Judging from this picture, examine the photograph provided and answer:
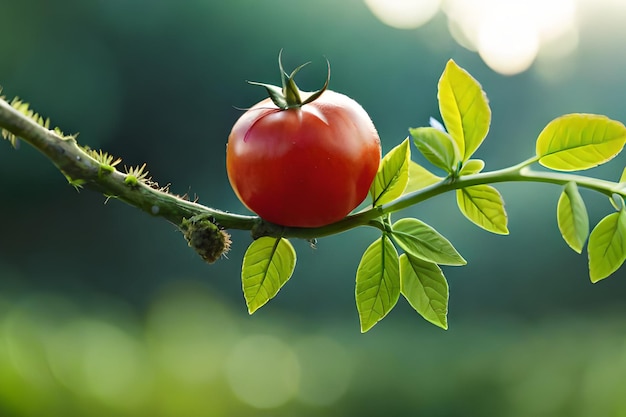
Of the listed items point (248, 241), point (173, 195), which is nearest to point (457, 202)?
point (173, 195)

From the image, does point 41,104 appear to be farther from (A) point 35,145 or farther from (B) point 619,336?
(A) point 35,145

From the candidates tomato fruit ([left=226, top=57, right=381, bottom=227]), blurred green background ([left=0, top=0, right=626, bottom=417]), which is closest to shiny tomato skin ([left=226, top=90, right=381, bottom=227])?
tomato fruit ([left=226, top=57, right=381, bottom=227])

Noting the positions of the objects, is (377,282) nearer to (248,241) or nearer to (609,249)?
(609,249)

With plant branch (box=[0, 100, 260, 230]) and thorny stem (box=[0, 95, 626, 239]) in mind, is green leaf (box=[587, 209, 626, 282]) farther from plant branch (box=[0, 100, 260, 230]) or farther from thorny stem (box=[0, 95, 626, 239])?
plant branch (box=[0, 100, 260, 230])

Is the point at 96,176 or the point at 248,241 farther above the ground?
the point at 248,241

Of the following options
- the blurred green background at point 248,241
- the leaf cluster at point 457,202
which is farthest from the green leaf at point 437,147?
the blurred green background at point 248,241

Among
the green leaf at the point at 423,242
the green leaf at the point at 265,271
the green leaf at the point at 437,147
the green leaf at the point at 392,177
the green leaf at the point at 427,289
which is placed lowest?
the green leaf at the point at 265,271

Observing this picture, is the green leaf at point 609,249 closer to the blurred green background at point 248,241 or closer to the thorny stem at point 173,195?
the thorny stem at point 173,195
